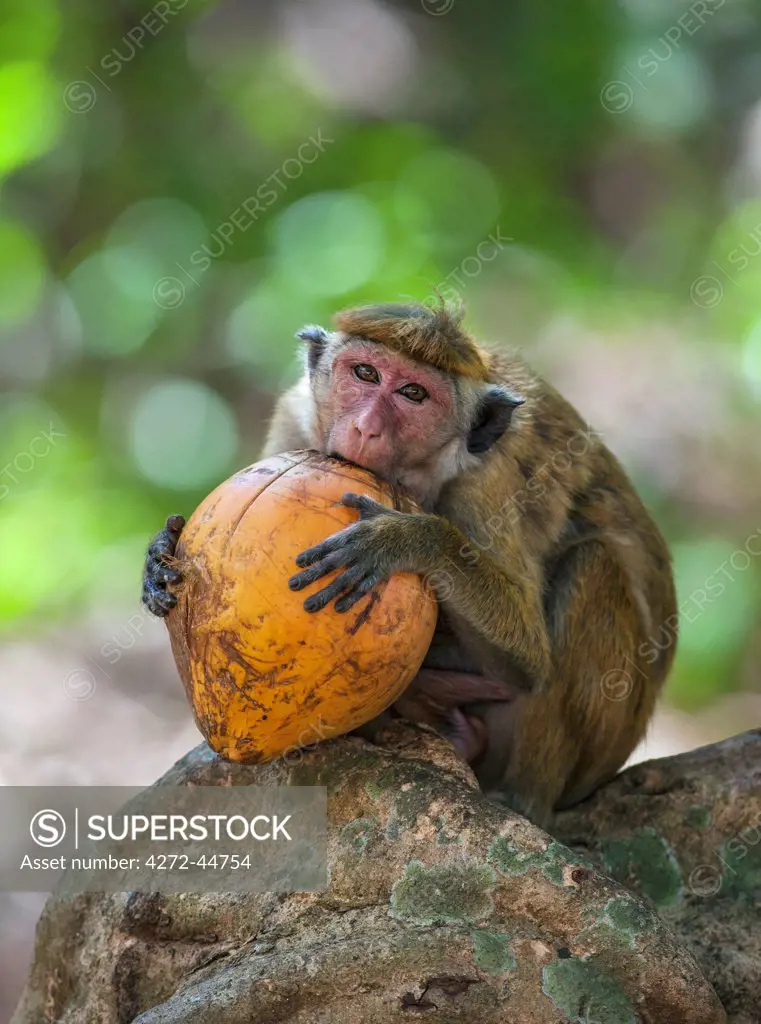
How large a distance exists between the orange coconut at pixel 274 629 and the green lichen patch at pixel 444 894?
0.44 metres

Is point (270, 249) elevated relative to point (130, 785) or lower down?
elevated

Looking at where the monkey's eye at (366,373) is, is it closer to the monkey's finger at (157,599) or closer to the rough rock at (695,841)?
the monkey's finger at (157,599)

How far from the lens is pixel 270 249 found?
8.41 m

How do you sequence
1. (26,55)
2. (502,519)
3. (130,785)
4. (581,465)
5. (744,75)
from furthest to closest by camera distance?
(744,75)
(26,55)
(130,785)
(581,465)
(502,519)

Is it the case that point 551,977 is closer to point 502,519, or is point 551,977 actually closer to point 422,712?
point 422,712

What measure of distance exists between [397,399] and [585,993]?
1824 millimetres

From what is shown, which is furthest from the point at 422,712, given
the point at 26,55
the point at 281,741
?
the point at 26,55

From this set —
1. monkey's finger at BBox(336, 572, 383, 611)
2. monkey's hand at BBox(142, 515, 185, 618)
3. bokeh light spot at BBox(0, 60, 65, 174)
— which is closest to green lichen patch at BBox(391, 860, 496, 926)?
monkey's finger at BBox(336, 572, 383, 611)

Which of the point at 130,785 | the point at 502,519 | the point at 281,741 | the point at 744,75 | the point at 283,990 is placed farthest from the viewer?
the point at 744,75

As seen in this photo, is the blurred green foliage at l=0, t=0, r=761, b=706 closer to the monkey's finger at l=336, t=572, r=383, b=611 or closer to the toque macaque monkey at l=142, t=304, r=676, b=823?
the toque macaque monkey at l=142, t=304, r=676, b=823

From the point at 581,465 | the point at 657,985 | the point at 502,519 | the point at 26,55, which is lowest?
the point at 657,985

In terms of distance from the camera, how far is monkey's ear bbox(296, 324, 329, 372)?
418 centimetres

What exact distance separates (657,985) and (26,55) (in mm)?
7393

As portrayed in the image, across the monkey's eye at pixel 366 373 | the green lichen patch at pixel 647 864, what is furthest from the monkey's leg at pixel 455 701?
the monkey's eye at pixel 366 373
